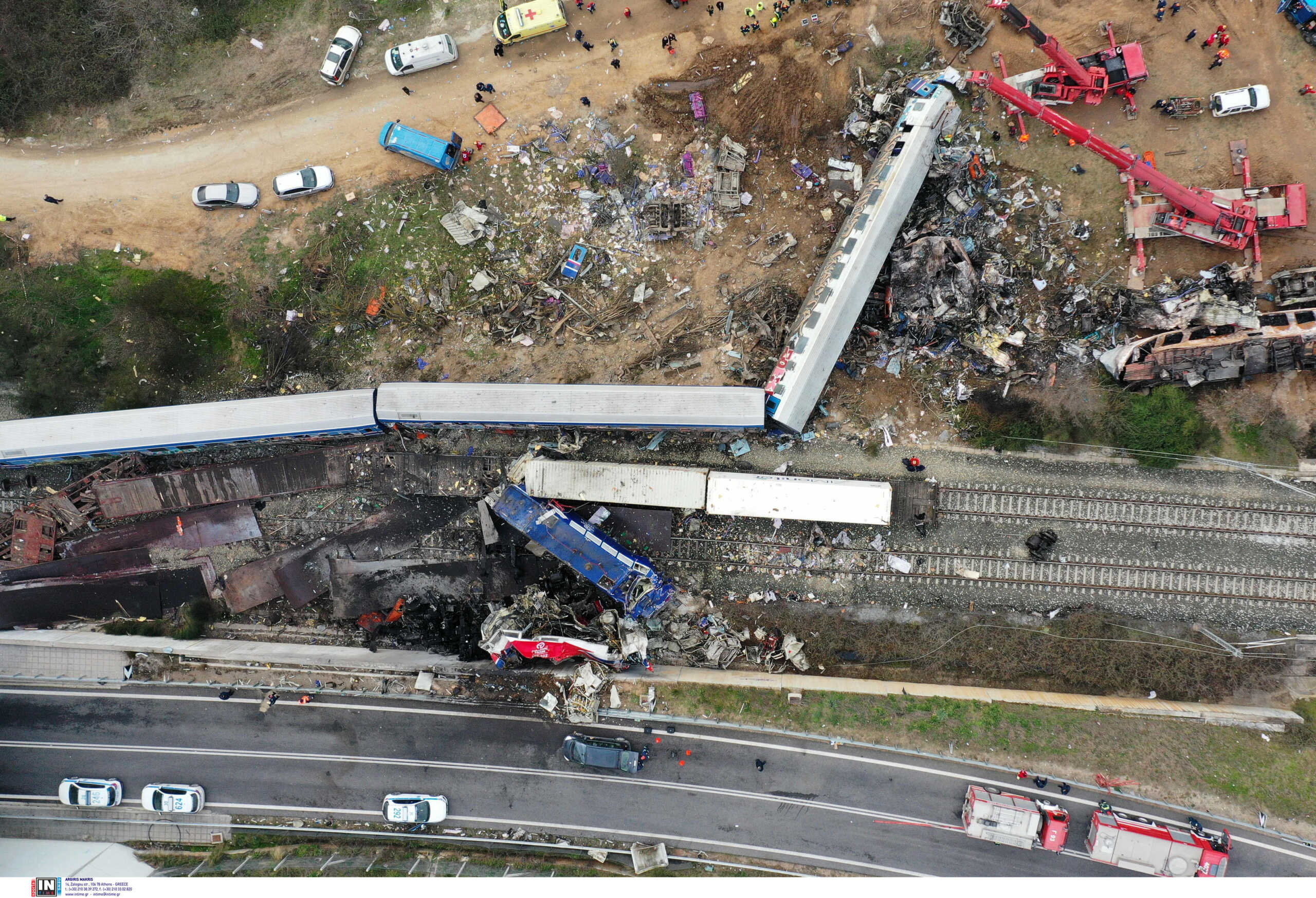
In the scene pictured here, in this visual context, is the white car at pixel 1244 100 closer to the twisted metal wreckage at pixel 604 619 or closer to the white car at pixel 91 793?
the twisted metal wreckage at pixel 604 619

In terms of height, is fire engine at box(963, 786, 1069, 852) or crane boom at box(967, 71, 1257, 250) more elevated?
crane boom at box(967, 71, 1257, 250)

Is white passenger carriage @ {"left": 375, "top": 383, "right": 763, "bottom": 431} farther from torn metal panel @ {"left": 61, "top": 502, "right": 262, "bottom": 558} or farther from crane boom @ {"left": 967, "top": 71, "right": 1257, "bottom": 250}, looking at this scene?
crane boom @ {"left": 967, "top": 71, "right": 1257, "bottom": 250}

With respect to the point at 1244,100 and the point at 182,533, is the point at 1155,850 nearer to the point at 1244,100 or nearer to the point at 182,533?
the point at 1244,100

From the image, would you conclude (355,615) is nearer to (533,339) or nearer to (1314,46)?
(533,339)

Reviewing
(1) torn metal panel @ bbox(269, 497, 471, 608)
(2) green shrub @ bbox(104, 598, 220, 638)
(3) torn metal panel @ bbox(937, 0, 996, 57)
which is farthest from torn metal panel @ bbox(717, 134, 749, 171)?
(2) green shrub @ bbox(104, 598, 220, 638)

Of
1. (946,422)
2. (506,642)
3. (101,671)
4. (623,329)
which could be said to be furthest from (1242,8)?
(101,671)

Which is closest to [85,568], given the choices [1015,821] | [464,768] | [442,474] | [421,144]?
[442,474]

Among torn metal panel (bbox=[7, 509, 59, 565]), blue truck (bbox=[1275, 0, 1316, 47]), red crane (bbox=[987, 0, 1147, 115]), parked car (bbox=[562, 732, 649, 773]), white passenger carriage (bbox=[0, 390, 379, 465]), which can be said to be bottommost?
parked car (bbox=[562, 732, 649, 773])
